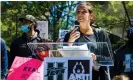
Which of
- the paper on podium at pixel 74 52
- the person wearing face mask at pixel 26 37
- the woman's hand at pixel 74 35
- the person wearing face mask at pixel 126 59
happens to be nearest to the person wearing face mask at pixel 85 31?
the woman's hand at pixel 74 35

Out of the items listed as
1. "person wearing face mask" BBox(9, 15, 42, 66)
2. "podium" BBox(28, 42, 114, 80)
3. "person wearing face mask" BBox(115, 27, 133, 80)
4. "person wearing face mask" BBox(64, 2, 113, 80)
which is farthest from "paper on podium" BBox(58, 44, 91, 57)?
"person wearing face mask" BBox(115, 27, 133, 80)

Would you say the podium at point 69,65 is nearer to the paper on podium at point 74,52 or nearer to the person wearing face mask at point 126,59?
the paper on podium at point 74,52

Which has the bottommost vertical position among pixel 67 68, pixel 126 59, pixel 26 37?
pixel 126 59

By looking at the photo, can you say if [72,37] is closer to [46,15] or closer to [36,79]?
[36,79]

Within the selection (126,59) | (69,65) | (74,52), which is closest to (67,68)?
(69,65)

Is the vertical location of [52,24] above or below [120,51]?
below

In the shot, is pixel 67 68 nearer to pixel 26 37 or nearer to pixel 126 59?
pixel 26 37

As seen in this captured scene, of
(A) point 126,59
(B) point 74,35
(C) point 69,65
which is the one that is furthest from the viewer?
(A) point 126,59

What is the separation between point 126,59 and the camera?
5.59 metres

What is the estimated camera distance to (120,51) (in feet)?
18.8

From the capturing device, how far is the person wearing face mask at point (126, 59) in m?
5.58

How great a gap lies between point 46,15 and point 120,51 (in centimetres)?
1224

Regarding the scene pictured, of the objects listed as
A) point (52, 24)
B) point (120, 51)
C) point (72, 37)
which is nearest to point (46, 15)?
point (52, 24)

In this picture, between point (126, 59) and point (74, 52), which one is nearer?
point (74, 52)
